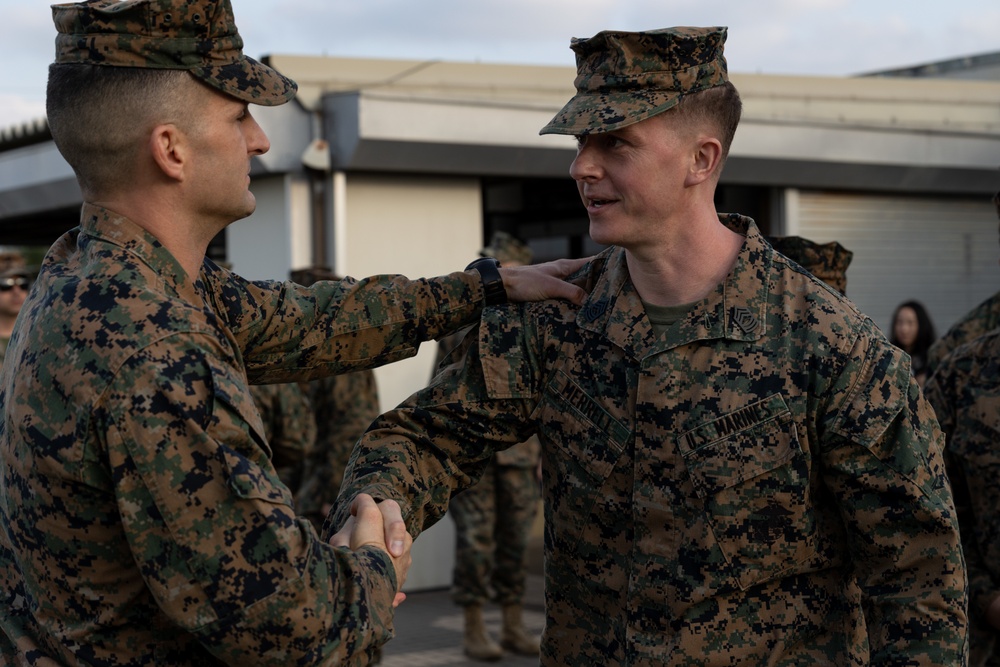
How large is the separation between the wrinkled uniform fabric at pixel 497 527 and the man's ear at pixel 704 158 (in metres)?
5.19

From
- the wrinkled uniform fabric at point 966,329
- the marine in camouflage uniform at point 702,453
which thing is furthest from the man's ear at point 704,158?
the wrinkled uniform fabric at point 966,329

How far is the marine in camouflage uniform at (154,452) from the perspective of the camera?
227cm

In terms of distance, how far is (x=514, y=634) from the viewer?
339 inches

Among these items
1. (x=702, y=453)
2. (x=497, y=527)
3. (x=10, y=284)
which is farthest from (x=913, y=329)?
(x=702, y=453)

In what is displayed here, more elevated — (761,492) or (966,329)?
(761,492)

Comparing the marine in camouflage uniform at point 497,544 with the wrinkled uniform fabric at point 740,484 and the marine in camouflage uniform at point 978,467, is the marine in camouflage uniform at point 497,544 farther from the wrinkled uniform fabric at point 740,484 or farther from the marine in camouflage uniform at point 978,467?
the wrinkled uniform fabric at point 740,484

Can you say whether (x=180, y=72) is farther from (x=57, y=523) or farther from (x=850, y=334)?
(x=850, y=334)

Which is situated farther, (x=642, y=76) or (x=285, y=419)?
(x=285, y=419)

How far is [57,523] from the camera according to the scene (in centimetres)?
235

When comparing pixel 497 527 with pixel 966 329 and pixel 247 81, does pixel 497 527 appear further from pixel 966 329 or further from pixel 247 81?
pixel 247 81

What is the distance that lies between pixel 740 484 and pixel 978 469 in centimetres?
165

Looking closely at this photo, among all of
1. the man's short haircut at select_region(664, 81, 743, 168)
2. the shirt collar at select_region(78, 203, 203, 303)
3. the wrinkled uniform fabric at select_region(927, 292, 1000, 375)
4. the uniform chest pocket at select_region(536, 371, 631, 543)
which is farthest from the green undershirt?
the wrinkled uniform fabric at select_region(927, 292, 1000, 375)

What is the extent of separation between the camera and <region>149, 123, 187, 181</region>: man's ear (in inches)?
98.7

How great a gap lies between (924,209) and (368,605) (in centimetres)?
1073
